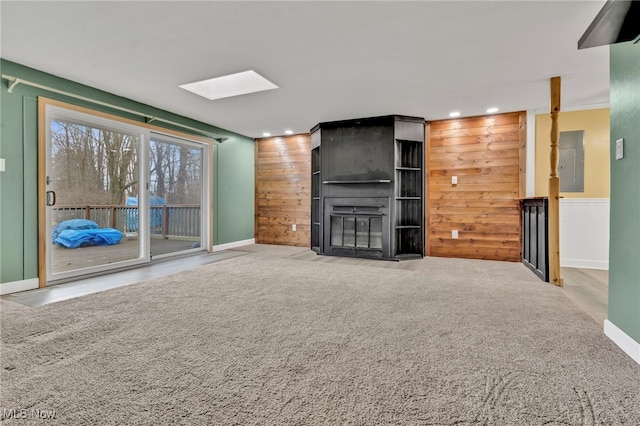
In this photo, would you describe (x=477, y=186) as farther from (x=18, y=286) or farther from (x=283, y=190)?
(x=18, y=286)

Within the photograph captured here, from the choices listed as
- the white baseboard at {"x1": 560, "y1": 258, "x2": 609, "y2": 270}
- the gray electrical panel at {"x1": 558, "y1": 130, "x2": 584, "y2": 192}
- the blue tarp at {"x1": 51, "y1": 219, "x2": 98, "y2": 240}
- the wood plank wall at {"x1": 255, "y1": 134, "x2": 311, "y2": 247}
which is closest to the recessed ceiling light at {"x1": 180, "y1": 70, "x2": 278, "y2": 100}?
the wood plank wall at {"x1": 255, "y1": 134, "x2": 311, "y2": 247}

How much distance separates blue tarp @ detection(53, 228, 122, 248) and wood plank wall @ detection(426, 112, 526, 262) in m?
5.21

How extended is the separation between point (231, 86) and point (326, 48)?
1650mm

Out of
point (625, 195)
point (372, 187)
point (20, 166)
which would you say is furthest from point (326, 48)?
point (20, 166)

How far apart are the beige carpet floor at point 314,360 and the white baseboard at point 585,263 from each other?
1.80 meters

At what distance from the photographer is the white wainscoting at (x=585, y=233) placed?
4.10 meters

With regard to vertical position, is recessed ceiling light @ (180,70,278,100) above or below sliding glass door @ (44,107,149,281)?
above

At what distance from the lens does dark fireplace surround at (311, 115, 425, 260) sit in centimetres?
486

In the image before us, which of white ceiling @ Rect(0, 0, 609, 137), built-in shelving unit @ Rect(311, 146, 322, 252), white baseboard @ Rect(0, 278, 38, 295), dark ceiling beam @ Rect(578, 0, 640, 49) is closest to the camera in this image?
dark ceiling beam @ Rect(578, 0, 640, 49)

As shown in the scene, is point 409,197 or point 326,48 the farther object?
point 409,197

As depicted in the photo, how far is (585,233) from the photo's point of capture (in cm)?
420

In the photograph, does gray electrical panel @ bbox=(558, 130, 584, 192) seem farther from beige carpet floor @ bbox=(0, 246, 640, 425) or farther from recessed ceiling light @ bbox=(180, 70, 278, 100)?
recessed ceiling light @ bbox=(180, 70, 278, 100)

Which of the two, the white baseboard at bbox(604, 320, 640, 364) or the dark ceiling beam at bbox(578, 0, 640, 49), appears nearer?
the dark ceiling beam at bbox(578, 0, 640, 49)

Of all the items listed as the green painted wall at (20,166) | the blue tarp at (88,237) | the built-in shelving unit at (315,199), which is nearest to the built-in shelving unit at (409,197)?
the built-in shelving unit at (315,199)
